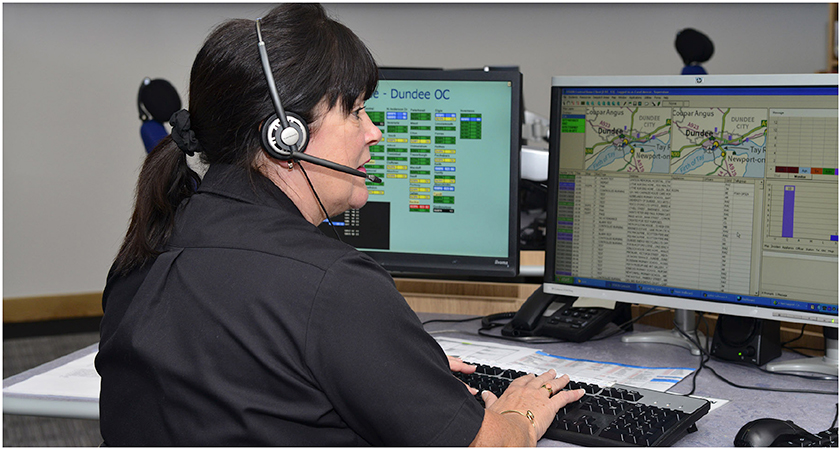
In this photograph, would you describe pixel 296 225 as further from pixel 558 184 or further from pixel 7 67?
pixel 7 67

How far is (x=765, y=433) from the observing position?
2.89ft

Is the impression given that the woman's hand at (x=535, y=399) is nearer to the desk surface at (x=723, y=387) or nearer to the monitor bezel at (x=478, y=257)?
the desk surface at (x=723, y=387)

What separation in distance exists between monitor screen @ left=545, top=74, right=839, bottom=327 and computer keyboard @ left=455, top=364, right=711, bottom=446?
0.97 feet

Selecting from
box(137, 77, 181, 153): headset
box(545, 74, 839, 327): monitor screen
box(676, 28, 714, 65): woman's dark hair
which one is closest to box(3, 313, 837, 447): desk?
box(545, 74, 839, 327): monitor screen

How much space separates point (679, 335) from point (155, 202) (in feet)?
3.15

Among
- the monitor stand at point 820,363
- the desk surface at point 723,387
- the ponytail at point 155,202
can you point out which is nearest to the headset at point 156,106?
the desk surface at point 723,387

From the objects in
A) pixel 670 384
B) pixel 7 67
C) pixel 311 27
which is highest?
pixel 7 67

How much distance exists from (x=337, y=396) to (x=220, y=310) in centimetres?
15

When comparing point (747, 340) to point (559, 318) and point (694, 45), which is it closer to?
point (559, 318)

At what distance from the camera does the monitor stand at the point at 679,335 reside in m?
1.36

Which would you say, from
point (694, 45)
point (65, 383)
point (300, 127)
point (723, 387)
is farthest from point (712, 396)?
point (694, 45)

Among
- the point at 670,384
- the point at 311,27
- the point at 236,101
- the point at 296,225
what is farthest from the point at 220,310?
the point at 670,384

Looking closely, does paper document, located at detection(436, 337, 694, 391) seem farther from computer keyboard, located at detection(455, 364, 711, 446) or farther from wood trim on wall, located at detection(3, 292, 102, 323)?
wood trim on wall, located at detection(3, 292, 102, 323)

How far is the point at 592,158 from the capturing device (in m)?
1.33
